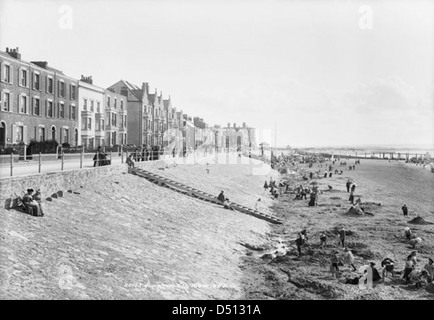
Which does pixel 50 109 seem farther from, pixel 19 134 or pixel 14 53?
pixel 14 53

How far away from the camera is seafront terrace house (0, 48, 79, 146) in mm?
33812

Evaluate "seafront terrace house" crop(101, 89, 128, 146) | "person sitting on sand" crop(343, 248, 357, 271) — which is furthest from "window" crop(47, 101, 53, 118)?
"person sitting on sand" crop(343, 248, 357, 271)

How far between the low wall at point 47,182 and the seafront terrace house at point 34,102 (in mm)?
13924

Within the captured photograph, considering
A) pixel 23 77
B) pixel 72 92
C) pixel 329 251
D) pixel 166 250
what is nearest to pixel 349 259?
pixel 329 251

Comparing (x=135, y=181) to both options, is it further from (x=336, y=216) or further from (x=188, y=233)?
(x=336, y=216)

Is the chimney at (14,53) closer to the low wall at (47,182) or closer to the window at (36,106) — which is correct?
the window at (36,106)

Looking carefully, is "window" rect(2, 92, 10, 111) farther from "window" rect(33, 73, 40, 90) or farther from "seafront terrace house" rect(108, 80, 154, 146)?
"seafront terrace house" rect(108, 80, 154, 146)

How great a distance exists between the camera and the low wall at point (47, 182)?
13.5 m

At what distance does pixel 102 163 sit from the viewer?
23.8 metres

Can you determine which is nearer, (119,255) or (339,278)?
(119,255)

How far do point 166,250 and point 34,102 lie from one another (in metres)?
28.7

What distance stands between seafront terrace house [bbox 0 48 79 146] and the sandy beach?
15.9 m
